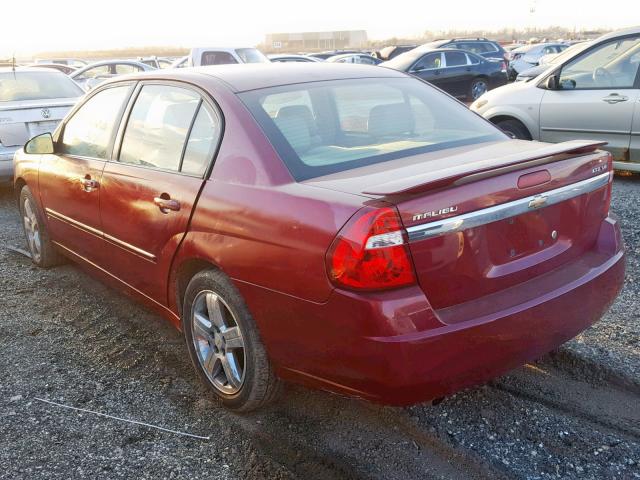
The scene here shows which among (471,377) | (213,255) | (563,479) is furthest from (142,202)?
(563,479)

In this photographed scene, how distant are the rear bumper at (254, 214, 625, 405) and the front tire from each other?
0.12m

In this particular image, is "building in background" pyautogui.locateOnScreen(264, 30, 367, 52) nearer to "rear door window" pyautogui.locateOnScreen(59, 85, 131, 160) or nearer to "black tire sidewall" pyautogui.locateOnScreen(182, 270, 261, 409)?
"rear door window" pyautogui.locateOnScreen(59, 85, 131, 160)

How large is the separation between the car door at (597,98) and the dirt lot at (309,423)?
3634 millimetres

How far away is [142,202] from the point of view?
3.54 metres

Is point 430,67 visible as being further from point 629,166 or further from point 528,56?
point 629,166

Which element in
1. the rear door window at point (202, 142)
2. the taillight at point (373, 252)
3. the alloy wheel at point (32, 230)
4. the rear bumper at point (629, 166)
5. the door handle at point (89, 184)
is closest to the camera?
the taillight at point (373, 252)

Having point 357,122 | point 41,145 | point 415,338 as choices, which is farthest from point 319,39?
point 415,338

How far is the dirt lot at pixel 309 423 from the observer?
109 inches

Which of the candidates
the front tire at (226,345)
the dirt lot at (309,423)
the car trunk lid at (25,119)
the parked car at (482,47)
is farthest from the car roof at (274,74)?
the parked car at (482,47)

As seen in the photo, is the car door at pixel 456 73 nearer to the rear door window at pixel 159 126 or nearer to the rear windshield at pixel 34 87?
the rear windshield at pixel 34 87

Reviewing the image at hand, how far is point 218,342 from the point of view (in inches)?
127

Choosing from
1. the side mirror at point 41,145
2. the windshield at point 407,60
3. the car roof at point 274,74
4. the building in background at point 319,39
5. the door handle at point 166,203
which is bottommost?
the building in background at point 319,39

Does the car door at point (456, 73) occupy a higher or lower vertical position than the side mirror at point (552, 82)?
lower

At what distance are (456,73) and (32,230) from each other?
15162 mm
